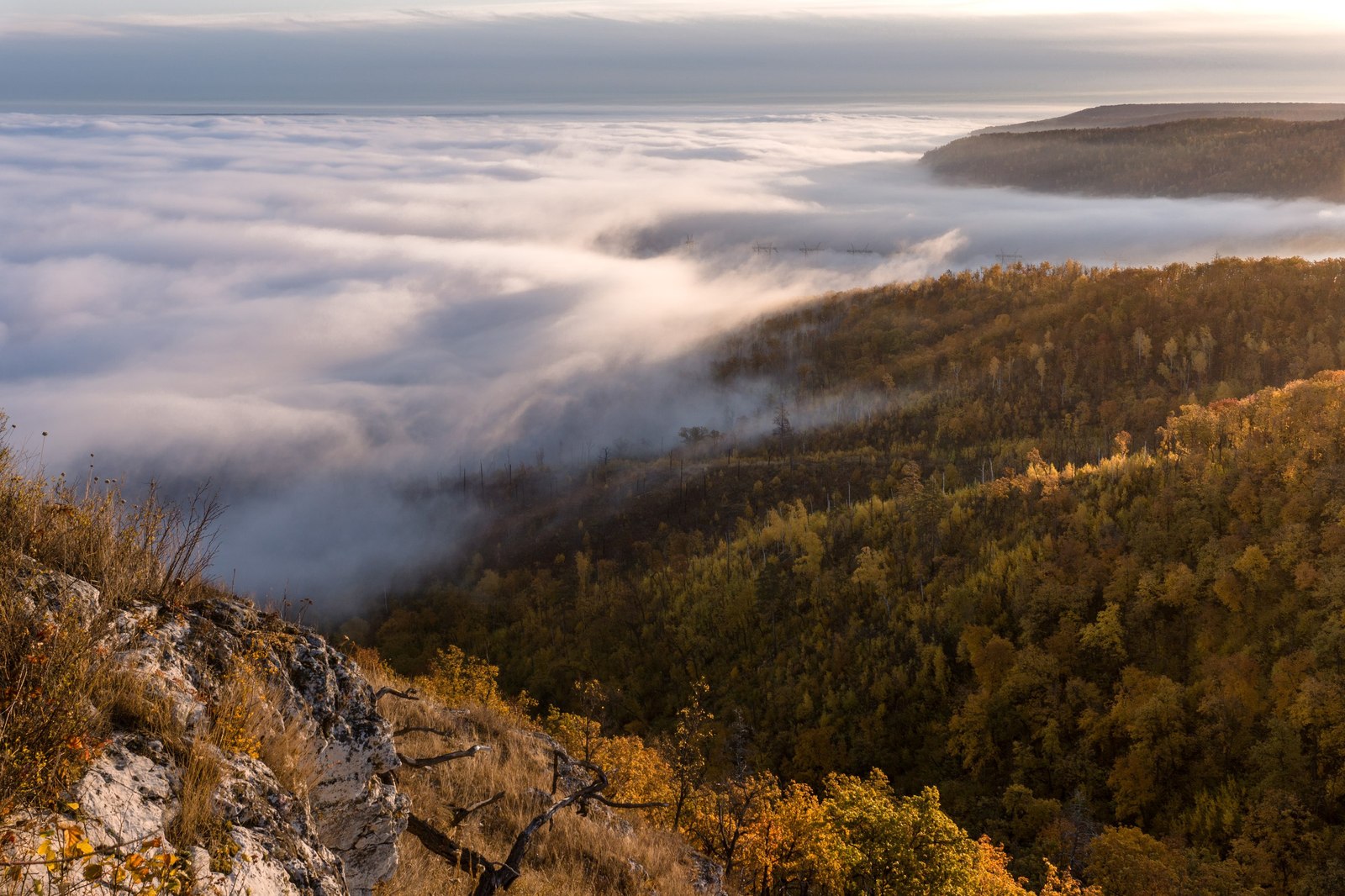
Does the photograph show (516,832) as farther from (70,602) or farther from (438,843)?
(70,602)

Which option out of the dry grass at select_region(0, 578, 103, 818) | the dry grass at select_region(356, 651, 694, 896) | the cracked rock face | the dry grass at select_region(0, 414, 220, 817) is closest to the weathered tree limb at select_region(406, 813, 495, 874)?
the dry grass at select_region(356, 651, 694, 896)

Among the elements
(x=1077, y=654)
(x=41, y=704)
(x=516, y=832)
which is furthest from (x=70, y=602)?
(x=1077, y=654)

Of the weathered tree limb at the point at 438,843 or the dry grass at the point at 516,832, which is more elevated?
the weathered tree limb at the point at 438,843

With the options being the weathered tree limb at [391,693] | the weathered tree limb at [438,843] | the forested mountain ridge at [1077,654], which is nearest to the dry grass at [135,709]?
the weathered tree limb at [391,693]

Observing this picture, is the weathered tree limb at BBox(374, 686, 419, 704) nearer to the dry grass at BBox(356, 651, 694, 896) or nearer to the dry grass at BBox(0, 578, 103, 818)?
the dry grass at BBox(356, 651, 694, 896)

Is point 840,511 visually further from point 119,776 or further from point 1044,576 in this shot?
point 119,776

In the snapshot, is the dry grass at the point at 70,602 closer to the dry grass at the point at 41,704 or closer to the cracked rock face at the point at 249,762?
the dry grass at the point at 41,704
